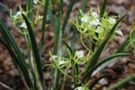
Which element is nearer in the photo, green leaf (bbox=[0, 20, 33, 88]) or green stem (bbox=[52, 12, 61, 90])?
green leaf (bbox=[0, 20, 33, 88])

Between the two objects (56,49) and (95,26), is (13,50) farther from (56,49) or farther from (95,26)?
(95,26)

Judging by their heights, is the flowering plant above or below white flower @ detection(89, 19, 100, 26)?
below

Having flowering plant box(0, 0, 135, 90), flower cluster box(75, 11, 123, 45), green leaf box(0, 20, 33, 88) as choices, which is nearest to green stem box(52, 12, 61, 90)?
flowering plant box(0, 0, 135, 90)

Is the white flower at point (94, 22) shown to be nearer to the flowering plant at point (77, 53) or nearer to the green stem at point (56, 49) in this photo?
the flowering plant at point (77, 53)

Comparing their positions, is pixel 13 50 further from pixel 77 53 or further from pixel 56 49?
pixel 77 53

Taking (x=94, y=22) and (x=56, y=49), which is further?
(x=56, y=49)

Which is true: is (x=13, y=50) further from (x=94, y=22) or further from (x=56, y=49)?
(x=94, y=22)

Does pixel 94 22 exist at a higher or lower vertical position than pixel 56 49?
higher

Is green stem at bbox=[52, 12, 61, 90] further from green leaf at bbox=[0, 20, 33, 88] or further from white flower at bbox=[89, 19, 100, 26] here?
white flower at bbox=[89, 19, 100, 26]

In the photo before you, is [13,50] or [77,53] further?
[13,50]

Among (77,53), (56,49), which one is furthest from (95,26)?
(56,49)

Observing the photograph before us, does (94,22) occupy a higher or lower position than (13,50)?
higher

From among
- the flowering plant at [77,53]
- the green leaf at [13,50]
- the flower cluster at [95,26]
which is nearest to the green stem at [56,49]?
the flowering plant at [77,53]
